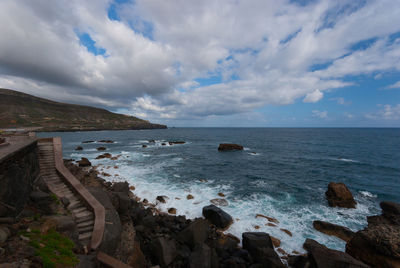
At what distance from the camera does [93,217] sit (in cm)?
870

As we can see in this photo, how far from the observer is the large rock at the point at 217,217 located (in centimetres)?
1226

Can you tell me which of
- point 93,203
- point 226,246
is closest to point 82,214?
point 93,203

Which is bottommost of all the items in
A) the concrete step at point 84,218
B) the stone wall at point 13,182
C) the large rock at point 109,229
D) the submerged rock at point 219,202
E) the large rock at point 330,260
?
the submerged rock at point 219,202

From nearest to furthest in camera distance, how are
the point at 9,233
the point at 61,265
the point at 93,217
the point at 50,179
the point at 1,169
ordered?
the point at 61,265 → the point at 9,233 → the point at 1,169 → the point at 93,217 → the point at 50,179

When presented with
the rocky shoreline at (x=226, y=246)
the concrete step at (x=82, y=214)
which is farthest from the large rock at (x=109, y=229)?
the concrete step at (x=82, y=214)

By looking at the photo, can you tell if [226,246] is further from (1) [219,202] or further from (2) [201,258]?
(1) [219,202]

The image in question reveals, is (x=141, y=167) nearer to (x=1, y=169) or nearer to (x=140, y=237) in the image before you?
(x=140, y=237)

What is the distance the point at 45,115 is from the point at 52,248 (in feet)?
587

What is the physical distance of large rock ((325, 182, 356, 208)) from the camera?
614 inches

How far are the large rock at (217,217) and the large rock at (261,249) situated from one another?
232 centimetres

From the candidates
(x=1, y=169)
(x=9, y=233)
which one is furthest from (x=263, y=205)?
(x=1, y=169)

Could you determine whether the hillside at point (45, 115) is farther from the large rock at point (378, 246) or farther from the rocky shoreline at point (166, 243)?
the large rock at point (378, 246)

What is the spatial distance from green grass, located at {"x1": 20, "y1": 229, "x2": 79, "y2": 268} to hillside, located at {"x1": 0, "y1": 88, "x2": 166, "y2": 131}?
127 m

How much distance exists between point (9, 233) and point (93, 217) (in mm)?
3510
